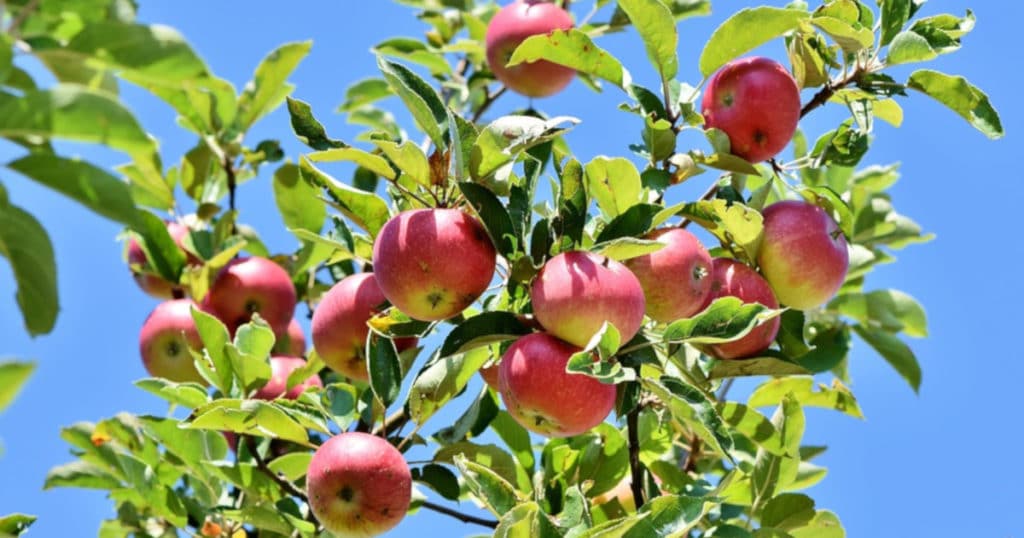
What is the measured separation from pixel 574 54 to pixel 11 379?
1.60 m

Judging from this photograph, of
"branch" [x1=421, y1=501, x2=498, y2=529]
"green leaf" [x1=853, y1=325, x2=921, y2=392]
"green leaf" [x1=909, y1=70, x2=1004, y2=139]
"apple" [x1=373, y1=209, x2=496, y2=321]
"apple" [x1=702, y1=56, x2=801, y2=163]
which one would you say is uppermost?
"green leaf" [x1=909, y1=70, x2=1004, y2=139]

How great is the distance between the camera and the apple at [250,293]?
3016mm

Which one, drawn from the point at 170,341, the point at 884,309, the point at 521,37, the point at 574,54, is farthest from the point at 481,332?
the point at 884,309

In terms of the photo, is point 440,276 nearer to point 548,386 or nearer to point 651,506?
point 548,386

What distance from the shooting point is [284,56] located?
306 centimetres

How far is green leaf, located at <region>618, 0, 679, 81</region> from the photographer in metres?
2.32

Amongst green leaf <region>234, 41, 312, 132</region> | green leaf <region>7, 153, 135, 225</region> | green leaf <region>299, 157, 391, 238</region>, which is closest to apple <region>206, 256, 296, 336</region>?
green leaf <region>234, 41, 312, 132</region>

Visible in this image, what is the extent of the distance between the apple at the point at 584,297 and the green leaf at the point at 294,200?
4.39 ft

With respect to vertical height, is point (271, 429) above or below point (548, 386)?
below

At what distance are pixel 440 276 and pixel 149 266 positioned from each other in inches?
60.5

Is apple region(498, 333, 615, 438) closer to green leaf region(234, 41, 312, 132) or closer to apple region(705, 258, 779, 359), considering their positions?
apple region(705, 258, 779, 359)

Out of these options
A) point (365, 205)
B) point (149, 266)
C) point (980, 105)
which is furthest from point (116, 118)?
point (149, 266)

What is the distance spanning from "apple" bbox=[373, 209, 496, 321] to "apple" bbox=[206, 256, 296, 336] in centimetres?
105

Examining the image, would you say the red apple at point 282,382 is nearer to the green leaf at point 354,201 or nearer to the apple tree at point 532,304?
the apple tree at point 532,304
